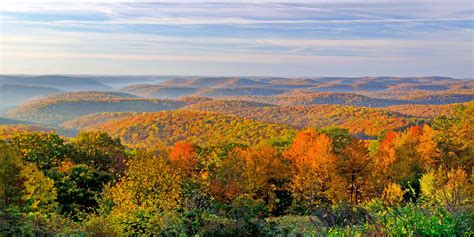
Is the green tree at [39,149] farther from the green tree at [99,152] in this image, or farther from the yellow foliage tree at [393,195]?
the yellow foliage tree at [393,195]

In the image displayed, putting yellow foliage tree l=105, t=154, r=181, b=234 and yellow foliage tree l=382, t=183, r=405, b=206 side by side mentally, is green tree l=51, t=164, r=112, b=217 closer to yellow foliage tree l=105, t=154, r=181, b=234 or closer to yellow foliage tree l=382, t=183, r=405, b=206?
yellow foliage tree l=105, t=154, r=181, b=234

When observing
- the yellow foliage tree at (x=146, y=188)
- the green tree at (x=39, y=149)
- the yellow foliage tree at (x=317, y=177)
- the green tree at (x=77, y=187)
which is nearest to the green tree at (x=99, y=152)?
the green tree at (x=39, y=149)

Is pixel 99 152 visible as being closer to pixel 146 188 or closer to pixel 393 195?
pixel 146 188

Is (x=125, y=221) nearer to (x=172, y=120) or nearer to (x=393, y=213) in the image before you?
(x=393, y=213)

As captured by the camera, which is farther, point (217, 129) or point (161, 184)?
point (217, 129)

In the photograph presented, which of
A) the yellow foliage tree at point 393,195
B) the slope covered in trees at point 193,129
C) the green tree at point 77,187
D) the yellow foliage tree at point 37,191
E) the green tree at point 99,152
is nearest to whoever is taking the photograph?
the yellow foliage tree at point 393,195

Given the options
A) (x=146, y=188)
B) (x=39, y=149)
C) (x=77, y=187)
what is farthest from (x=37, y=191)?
(x=39, y=149)

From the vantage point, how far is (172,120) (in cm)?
19662

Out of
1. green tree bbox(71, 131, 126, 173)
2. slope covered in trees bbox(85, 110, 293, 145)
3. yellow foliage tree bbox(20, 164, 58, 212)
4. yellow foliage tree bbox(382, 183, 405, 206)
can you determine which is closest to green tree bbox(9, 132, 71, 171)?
green tree bbox(71, 131, 126, 173)

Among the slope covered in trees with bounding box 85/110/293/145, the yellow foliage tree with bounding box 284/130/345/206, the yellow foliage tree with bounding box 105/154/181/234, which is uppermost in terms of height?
the yellow foliage tree with bounding box 105/154/181/234

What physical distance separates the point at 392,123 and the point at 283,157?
126 meters

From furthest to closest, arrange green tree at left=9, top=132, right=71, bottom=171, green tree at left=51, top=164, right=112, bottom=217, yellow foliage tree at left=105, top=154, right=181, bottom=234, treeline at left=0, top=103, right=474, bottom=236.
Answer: green tree at left=9, top=132, right=71, bottom=171 < green tree at left=51, top=164, right=112, bottom=217 < treeline at left=0, top=103, right=474, bottom=236 < yellow foliage tree at left=105, top=154, right=181, bottom=234

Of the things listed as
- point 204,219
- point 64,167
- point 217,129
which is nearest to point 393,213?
point 204,219

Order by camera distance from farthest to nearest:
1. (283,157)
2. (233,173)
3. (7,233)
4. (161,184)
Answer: (283,157) < (233,173) < (161,184) < (7,233)
